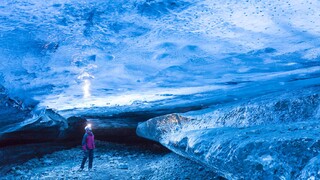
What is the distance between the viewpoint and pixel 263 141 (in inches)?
142

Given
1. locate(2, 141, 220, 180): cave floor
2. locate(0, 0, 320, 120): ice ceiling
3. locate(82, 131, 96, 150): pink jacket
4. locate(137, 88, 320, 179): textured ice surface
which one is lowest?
locate(2, 141, 220, 180): cave floor

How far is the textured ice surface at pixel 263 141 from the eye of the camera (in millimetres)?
3008

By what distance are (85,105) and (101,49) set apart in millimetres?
5812

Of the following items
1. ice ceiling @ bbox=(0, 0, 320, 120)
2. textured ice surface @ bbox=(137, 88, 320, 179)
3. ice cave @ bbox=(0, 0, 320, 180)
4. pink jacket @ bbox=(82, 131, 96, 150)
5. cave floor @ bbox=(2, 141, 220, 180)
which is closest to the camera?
textured ice surface @ bbox=(137, 88, 320, 179)

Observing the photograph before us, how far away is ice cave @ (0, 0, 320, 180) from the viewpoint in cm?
391

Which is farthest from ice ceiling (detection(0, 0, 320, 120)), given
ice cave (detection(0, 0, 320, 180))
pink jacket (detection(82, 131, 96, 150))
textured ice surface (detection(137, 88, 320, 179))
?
pink jacket (detection(82, 131, 96, 150))

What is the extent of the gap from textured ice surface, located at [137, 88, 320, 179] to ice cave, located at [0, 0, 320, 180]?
0.02m

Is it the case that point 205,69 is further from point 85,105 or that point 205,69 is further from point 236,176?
point 85,105

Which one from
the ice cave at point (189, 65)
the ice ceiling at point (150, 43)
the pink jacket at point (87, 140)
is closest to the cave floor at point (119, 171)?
the ice cave at point (189, 65)

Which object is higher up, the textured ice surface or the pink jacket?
the textured ice surface

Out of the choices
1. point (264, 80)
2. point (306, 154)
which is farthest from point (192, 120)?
point (306, 154)

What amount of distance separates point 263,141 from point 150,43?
2.42m

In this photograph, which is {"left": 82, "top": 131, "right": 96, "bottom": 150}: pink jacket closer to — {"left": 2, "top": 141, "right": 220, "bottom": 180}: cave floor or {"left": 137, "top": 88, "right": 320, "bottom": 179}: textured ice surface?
{"left": 2, "top": 141, "right": 220, "bottom": 180}: cave floor

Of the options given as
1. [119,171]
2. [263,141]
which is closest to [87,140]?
[119,171]
